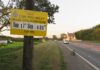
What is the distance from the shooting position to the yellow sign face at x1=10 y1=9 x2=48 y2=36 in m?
7.46

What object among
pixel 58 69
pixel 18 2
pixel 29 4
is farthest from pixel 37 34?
pixel 58 69

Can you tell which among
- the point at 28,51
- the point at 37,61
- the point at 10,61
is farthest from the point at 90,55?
the point at 28,51

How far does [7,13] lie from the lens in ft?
38.9

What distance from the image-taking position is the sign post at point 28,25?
7.45 meters

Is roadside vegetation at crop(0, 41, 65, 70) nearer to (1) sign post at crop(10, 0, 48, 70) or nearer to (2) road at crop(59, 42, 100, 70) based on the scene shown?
(2) road at crop(59, 42, 100, 70)

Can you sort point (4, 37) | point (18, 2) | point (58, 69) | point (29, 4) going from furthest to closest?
point (58, 69) → point (18, 2) → point (4, 37) → point (29, 4)

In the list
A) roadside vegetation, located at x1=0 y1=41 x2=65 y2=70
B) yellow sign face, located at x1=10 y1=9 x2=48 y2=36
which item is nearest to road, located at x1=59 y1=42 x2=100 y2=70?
roadside vegetation, located at x1=0 y1=41 x2=65 y2=70

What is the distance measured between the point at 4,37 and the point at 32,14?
4.32m

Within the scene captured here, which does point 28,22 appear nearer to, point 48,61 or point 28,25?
point 28,25

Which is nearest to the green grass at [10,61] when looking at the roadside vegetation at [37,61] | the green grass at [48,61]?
the roadside vegetation at [37,61]

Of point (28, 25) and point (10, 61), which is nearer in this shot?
point (28, 25)

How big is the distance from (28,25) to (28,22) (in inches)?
3.2

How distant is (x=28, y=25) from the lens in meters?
7.59

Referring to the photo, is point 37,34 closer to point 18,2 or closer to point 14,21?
point 14,21
